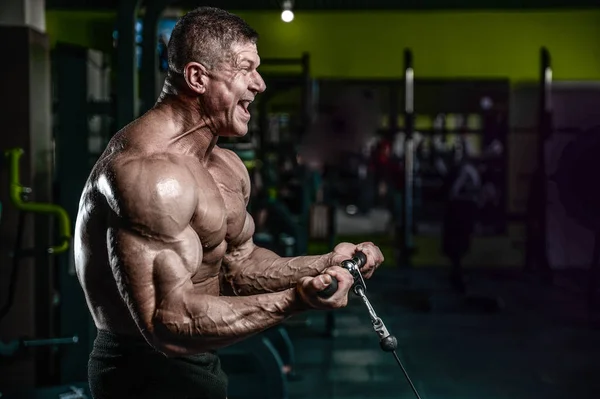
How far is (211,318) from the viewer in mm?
1370

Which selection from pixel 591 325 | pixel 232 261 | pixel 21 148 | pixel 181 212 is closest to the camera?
pixel 181 212

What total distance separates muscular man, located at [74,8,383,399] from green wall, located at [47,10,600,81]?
21.1 feet

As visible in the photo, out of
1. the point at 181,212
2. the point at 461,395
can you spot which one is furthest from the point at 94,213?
the point at 461,395

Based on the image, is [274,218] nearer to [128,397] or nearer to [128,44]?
[128,44]

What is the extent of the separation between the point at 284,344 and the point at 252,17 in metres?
4.76

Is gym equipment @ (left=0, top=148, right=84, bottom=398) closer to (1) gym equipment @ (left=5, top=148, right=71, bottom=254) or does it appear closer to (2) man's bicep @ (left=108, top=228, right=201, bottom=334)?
(1) gym equipment @ (left=5, top=148, right=71, bottom=254)

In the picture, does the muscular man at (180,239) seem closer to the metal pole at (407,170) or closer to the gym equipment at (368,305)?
the gym equipment at (368,305)

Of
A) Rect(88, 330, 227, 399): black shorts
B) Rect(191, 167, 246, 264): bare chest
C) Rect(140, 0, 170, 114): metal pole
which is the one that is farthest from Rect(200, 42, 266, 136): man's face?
Rect(140, 0, 170, 114): metal pole

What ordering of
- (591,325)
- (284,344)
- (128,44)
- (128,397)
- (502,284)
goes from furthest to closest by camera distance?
(502,284)
(591,325)
(284,344)
(128,44)
(128,397)

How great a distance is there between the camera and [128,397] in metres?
1.54

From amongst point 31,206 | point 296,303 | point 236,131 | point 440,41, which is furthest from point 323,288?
point 440,41

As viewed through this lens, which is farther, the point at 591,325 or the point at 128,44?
the point at 591,325

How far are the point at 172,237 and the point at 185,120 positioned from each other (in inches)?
11.9

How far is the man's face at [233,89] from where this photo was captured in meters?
1.52
